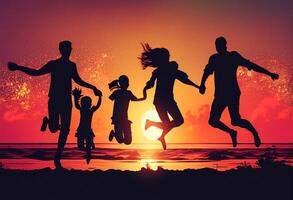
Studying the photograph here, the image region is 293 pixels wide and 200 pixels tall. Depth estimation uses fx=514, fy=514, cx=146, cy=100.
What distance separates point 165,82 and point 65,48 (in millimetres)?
2892

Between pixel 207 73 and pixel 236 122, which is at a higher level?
pixel 207 73

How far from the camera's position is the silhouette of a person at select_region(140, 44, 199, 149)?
13.8 meters

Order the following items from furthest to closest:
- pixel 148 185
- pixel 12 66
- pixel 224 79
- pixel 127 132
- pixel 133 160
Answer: pixel 133 160, pixel 127 132, pixel 224 79, pixel 12 66, pixel 148 185

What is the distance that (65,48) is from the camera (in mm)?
12680

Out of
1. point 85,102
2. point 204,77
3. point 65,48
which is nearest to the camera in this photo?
point 65,48

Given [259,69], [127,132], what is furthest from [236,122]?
[127,132]

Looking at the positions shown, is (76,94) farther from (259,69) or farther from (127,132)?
A: (259,69)

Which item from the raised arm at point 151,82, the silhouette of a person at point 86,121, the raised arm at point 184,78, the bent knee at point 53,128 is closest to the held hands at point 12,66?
the bent knee at point 53,128

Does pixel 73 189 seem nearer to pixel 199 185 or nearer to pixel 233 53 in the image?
pixel 199 185

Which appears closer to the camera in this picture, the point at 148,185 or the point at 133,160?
the point at 148,185

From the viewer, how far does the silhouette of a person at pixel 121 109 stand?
597 inches

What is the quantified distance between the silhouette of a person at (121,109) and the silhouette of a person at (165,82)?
51.7 inches

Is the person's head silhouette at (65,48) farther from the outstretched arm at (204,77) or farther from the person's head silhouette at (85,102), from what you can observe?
the outstretched arm at (204,77)

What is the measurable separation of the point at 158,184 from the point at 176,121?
11.5ft
